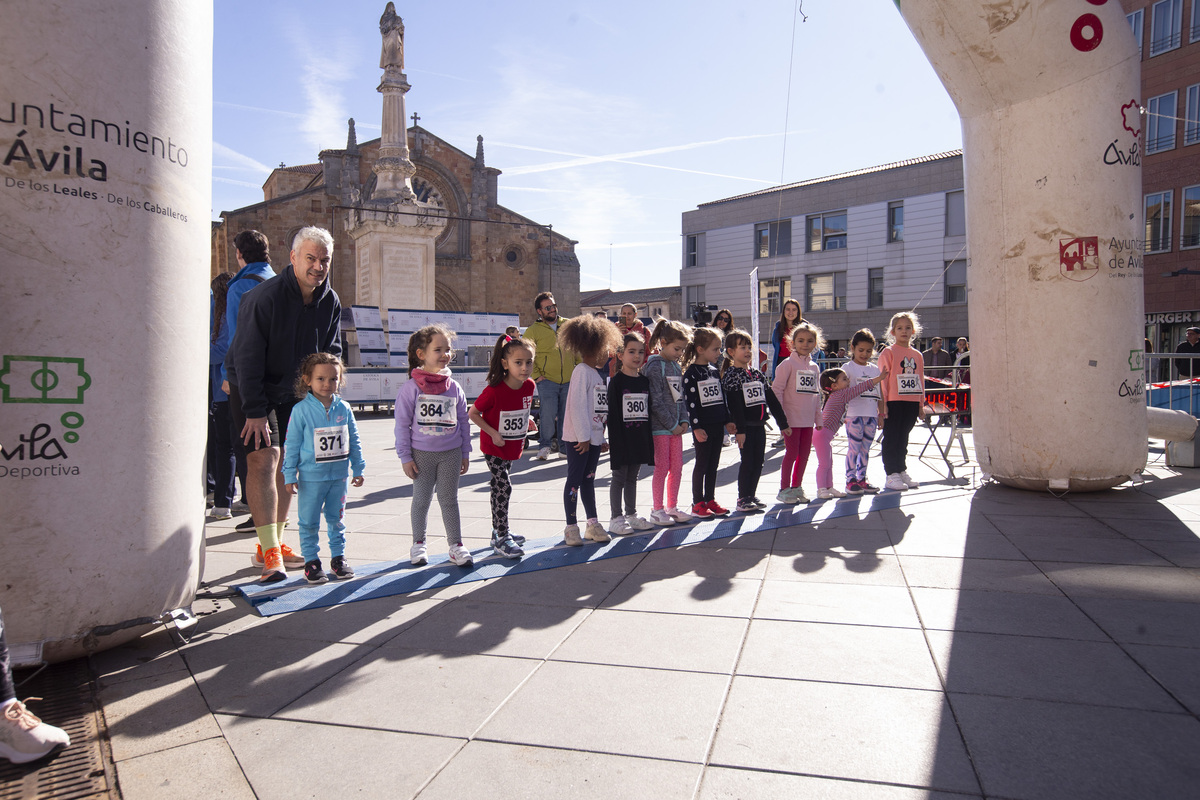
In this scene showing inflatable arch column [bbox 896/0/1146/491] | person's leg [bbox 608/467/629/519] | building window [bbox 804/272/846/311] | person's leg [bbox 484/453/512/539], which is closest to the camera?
person's leg [bbox 484/453/512/539]

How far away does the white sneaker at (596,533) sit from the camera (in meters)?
5.37

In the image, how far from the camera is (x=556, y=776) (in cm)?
234

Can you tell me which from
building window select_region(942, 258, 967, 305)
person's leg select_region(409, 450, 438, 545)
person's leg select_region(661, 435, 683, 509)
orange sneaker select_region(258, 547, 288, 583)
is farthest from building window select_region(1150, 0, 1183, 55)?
orange sneaker select_region(258, 547, 288, 583)

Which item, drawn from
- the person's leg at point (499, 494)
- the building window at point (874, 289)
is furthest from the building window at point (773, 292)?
the person's leg at point (499, 494)

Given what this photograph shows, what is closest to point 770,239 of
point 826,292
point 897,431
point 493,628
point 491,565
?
point 826,292

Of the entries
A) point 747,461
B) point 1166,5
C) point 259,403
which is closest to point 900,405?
point 747,461

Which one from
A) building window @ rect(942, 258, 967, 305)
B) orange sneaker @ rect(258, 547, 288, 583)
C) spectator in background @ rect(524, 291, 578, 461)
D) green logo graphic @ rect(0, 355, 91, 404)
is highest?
building window @ rect(942, 258, 967, 305)

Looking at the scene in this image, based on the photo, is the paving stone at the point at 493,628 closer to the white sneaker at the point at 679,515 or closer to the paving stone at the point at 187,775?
the paving stone at the point at 187,775

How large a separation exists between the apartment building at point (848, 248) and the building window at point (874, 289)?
43 millimetres

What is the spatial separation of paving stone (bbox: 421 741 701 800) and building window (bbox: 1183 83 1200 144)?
27.2 meters

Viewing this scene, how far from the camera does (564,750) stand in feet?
8.20

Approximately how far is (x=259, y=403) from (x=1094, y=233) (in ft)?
20.3

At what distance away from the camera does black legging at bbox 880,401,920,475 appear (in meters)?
7.36

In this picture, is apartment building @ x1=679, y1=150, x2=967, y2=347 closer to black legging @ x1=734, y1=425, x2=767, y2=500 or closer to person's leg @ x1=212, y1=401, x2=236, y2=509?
black legging @ x1=734, y1=425, x2=767, y2=500
